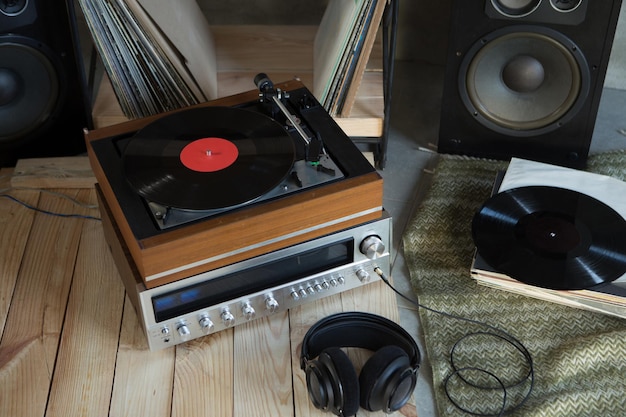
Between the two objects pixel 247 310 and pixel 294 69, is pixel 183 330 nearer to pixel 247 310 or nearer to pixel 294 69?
pixel 247 310

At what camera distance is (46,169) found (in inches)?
79.7

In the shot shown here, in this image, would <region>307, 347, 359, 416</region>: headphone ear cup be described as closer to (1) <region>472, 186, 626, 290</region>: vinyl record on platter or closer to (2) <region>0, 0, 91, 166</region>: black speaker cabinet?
(1) <region>472, 186, 626, 290</region>: vinyl record on platter

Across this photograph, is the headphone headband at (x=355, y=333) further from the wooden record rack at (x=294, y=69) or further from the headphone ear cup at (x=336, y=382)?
the wooden record rack at (x=294, y=69)

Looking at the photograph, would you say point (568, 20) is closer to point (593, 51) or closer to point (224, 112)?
point (593, 51)

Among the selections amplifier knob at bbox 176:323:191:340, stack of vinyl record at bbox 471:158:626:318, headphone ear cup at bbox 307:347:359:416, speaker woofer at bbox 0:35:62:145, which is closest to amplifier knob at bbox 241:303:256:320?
amplifier knob at bbox 176:323:191:340

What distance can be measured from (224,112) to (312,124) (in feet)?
0.57

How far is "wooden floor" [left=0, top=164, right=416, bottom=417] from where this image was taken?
153cm

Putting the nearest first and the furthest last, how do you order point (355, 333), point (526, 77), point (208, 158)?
point (208, 158)
point (355, 333)
point (526, 77)

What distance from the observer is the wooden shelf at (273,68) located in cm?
198

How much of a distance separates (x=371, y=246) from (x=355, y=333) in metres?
0.17

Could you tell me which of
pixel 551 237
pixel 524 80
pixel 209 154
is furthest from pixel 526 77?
pixel 209 154

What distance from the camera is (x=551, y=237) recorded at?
5.63ft

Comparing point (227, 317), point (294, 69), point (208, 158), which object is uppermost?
point (208, 158)

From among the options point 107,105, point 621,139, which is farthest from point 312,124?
point 621,139
